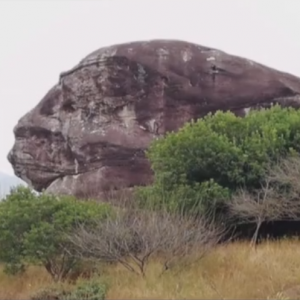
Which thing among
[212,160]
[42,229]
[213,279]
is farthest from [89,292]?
[212,160]

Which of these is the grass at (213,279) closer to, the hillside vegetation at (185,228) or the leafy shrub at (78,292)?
the hillside vegetation at (185,228)

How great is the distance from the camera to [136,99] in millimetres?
24094

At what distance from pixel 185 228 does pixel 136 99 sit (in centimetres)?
1149

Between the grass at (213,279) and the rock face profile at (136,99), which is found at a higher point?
the rock face profile at (136,99)

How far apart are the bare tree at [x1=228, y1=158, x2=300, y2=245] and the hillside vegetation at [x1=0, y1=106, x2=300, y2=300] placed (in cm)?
3

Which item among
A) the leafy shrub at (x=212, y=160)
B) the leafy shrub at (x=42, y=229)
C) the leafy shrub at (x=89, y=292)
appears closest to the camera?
the leafy shrub at (x=89, y=292)

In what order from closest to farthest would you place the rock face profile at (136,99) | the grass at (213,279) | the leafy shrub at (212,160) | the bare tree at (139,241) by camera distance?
the grass at (213,279)
the bare tree at (139,241)
the leafy shrub at (212,160)
the rock face profile at (136,99)

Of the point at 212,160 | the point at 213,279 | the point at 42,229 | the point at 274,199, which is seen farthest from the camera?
the point at 212,160

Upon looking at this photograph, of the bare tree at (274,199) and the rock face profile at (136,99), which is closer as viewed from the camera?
the bare tree at (274,199)

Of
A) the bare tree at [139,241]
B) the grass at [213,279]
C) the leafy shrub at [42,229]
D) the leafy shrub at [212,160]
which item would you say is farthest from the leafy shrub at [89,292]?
the leafy shrub at [212,160]

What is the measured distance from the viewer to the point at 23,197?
15055 mm

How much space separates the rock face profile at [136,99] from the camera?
23.5m

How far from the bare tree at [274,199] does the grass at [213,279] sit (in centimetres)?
144

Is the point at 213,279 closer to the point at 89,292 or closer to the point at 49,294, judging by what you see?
the point at 89,292
